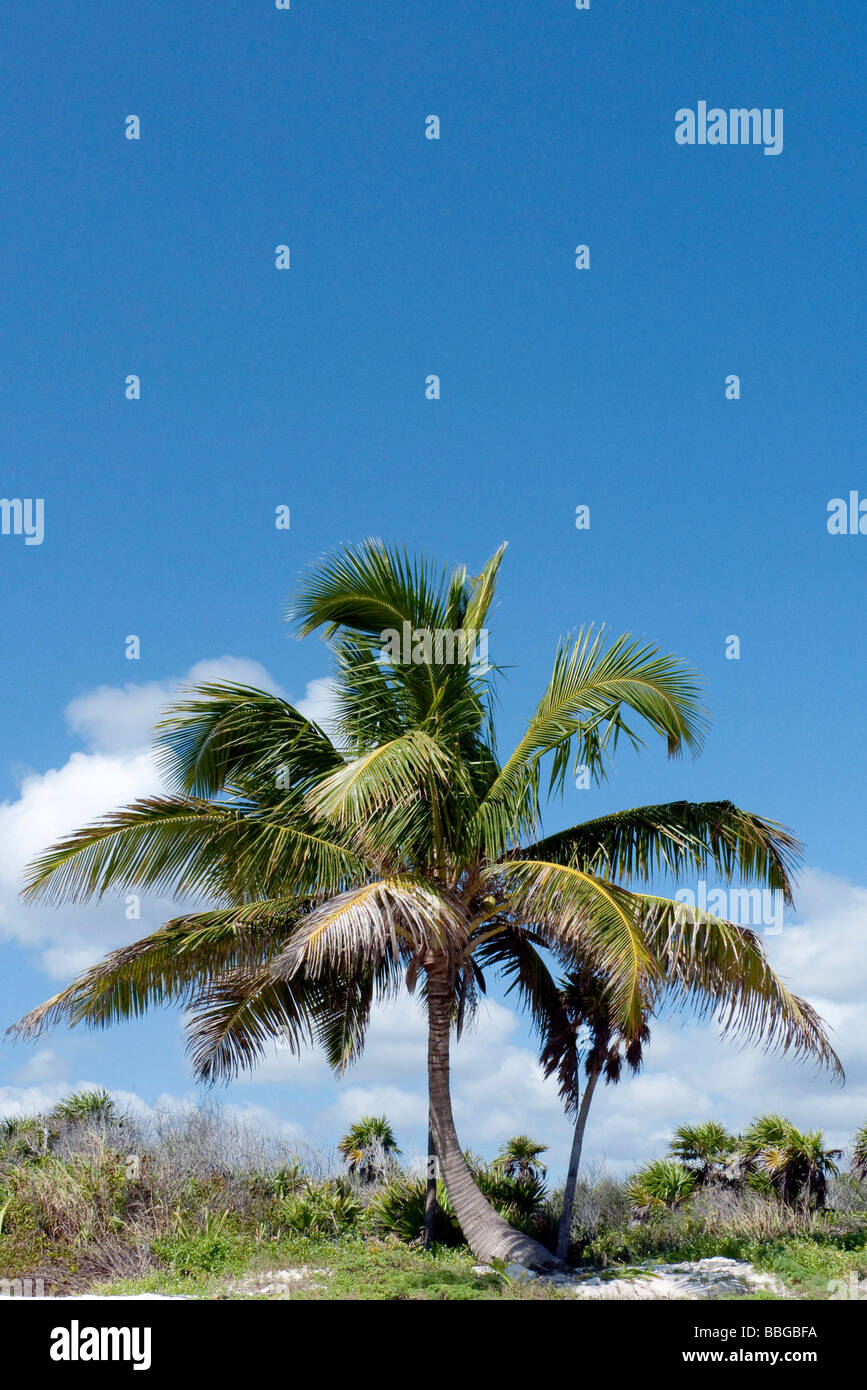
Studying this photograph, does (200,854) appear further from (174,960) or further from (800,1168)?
(800,1168)

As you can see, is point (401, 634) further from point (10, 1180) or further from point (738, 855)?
point (10, 1180)

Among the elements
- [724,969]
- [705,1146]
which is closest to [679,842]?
[724,969]

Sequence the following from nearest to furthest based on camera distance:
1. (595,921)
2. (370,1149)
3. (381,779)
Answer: (381,779) < (595,921) < (370,1149)

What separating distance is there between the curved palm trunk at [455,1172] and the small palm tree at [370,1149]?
14.9ft

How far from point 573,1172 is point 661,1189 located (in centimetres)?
549

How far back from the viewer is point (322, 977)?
16516 millimetres

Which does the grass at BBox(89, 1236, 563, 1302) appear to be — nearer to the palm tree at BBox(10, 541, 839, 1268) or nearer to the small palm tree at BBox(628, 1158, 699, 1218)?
the palm tree at BBox(10, 541, 839, 1268)

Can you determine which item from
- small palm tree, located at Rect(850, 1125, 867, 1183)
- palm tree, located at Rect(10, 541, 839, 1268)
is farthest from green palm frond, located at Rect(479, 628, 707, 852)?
small palm tree, located at Rect(850, 1125, 867, 1183)

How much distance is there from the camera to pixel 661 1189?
71.7 feet

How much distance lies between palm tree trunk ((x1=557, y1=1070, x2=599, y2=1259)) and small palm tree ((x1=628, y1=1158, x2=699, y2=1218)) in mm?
4391

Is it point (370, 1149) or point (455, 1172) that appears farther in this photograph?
point (370, 1149)

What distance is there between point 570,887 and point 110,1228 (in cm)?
798

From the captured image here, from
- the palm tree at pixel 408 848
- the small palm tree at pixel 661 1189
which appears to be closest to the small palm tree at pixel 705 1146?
the small palm tree at pixel 661 1189
